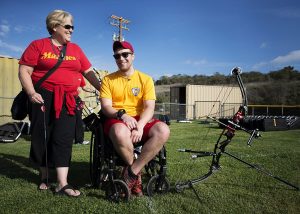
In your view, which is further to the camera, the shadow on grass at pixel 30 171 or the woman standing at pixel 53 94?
the shadow on grass at pixel 30 171

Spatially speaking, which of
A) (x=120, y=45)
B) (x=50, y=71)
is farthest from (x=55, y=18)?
(x=120, y=45)

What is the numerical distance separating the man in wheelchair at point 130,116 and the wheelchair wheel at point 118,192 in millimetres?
89

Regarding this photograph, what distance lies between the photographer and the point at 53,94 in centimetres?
373

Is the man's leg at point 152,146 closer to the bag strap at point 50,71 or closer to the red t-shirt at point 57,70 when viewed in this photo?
the red t-shirt at point 57,70

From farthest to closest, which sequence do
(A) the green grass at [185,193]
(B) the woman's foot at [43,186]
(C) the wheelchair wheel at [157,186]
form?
1. (B) the woman's foot at [43,186]
2. (C) the wheelchair wheel at [157,186]
3. (A) the green grass at [185,193]

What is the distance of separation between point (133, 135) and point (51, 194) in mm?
1131

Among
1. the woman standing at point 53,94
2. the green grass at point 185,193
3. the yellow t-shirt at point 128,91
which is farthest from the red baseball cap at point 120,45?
the green grass at point 185,193

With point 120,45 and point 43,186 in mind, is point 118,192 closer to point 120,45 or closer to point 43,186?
point 43,186

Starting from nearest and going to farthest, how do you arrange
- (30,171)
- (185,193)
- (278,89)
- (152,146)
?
1. (152,146)
2. (185,193)
3. (30,171)
4. (278,89)

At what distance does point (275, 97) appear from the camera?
1462 inches

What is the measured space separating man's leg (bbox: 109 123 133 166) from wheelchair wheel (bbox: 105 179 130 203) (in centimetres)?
25

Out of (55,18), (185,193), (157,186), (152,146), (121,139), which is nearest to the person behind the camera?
(121,139)

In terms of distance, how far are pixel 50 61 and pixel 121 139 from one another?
4.10 ft

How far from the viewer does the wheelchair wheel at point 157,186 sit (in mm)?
3302
